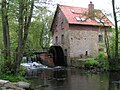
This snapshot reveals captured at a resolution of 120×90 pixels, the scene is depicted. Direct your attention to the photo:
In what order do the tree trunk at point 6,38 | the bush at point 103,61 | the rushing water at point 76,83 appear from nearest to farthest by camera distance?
1. the tree trunk at point 6,38
2. the rushing water at point 76,83
3. the bush at point 103,61

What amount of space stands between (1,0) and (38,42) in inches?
1432

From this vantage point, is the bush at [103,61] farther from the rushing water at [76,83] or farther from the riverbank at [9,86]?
the riverbank at [9,86]

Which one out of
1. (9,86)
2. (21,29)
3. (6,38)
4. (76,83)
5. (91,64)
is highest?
(21,29)

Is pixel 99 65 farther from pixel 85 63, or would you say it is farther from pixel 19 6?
pixel 19 6

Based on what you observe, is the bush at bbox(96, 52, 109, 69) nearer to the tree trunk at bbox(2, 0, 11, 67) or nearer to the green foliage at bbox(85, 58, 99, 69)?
the green foliage at bbox(85, 58, 99, 69)

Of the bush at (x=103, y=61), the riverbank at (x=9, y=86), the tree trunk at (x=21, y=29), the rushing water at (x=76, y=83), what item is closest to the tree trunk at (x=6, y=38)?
the tree trunk at (x=21, y=29)

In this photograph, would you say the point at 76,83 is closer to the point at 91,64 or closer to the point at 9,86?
the point at 9,86

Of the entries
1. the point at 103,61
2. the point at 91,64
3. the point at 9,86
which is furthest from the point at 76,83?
the point at 91,64

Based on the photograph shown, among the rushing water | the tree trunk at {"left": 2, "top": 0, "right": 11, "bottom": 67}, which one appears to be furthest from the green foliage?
the tree trunk at {"left": 2, "top": 0, "right": 11, "bottom": 67}

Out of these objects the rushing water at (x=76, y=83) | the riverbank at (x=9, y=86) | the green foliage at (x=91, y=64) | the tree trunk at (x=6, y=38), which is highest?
the tree trunk at (x=6, y=38)

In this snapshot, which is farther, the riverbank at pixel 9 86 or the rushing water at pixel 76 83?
the rushing water at pixel 76 83

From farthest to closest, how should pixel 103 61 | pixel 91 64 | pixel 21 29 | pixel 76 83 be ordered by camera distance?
pixel 91 64
pixel 103 61
pixel 76 83
pixel 21 29

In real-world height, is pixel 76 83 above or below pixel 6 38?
below

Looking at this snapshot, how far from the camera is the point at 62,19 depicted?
38562 mm
